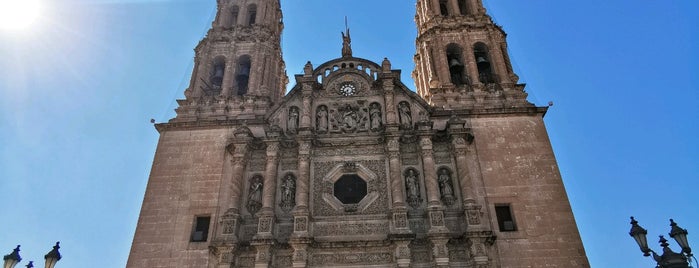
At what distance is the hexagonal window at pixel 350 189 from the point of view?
15.0m

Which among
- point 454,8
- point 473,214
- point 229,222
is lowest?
point 473,214

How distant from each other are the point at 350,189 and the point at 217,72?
8190 millimetres

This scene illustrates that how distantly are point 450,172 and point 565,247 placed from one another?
12.2 feet

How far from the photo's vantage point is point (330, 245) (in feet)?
44.4

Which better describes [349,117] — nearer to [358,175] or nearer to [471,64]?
[358,175]

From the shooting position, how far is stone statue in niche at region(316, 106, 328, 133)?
16547 millimetres

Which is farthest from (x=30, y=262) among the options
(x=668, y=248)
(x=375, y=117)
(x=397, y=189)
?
(x=668, y=248)

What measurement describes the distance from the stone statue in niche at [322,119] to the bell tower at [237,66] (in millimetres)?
2220

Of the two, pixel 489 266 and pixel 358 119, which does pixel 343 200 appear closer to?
pixel 358 119

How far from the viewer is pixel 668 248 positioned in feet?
28.9

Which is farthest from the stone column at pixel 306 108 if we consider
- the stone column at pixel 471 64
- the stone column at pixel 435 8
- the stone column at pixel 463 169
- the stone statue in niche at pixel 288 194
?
the stone column at pixel 435 8

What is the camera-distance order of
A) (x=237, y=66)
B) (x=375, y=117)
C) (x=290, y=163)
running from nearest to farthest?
(x=290, y=163), (x=375, y=117), (x=237, y=66)

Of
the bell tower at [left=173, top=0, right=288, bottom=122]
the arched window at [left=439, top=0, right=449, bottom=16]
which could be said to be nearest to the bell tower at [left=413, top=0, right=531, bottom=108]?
the arched window at [left=439, top=0, right=449, bottom=16]

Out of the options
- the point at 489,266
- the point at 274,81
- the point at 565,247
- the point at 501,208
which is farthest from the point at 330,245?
the point at 274,81
